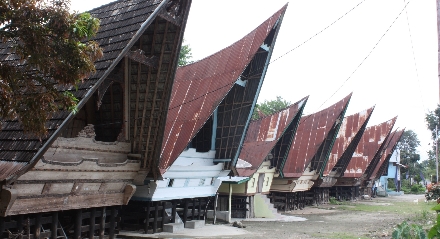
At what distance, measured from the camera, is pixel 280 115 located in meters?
26.6

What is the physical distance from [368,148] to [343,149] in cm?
946

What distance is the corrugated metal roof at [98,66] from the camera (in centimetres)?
873

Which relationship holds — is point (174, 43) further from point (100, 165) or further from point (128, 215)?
point (128, 215)

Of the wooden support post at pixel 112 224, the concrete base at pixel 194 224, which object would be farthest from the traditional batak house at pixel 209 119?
the wooden support post at pixel 112 224

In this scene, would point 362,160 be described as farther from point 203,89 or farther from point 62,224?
point 62,224

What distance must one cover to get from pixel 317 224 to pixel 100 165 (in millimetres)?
14295

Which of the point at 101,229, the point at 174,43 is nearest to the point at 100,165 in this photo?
the point at 101,229

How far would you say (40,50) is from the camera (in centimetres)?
636

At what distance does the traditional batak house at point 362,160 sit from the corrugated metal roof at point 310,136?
Answer: 933cm

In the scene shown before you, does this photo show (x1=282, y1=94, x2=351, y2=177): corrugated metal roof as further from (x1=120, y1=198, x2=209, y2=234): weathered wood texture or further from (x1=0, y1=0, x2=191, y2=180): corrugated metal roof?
(x1=0, y1=0, x2=191, y2=180): corrugated metal roof

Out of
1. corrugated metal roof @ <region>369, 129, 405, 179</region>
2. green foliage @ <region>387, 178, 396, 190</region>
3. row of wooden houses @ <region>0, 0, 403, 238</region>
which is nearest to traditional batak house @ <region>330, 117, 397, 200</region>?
corrugated metal roof @ <region>369, 129, 405, 179</region>

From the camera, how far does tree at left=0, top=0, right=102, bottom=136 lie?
6.26 meters

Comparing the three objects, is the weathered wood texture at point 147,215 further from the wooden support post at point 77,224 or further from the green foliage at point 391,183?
the green foliage at point 391,183

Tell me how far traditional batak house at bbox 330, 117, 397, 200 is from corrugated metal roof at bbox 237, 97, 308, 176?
54.8ft
